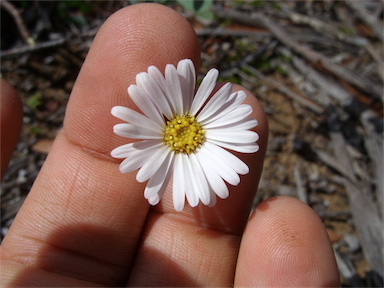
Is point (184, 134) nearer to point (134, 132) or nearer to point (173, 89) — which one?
point (173, 89)

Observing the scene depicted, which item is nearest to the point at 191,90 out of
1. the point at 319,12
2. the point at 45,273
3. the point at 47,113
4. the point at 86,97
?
the point at 86,97

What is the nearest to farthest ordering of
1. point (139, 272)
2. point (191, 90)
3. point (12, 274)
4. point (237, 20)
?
point (12, 274) < point (191, 90) < point (139, 272) < point (237, 20)

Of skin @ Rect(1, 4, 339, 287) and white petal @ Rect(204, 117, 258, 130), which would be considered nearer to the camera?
white petal @ Rect(204, 117, 258, 130)

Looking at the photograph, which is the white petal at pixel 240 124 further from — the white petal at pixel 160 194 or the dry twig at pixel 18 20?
the dry twig at pixel 18 20

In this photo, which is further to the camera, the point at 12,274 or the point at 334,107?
the point at 334,107

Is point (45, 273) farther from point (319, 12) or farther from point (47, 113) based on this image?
point (319, 12)

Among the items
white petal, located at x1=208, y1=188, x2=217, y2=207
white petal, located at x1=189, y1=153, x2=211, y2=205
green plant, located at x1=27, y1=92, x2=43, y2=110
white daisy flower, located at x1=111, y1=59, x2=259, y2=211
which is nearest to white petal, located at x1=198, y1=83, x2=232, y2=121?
white daisy flower, located at x1=111, y1=59, x2=259, y2=211

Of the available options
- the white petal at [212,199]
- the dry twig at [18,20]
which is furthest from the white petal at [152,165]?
the dry twig at [18,20]

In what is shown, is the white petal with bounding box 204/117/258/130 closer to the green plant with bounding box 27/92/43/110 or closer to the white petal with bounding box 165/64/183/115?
the white petal with bounding box 165/64/183/115
